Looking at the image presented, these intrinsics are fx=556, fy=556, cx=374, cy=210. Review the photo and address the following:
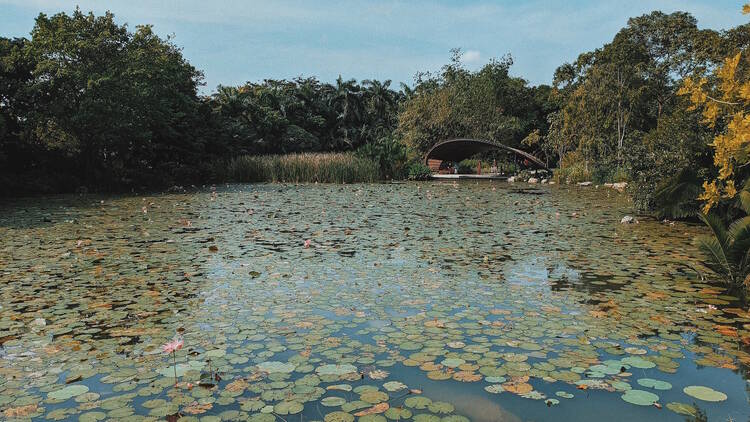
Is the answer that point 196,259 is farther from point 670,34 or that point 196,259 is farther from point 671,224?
point 670,34

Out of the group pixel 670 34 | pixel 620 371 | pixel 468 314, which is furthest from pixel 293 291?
pixel 670 34

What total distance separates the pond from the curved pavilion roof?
20871mm

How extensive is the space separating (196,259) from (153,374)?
360 centimetres

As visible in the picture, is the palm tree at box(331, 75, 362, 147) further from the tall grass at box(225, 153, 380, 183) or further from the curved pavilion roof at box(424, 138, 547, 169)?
the tall grass at box(225, 153, 380, 183)

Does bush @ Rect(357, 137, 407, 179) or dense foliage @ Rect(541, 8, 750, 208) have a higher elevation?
dense foliage @ Rect(541, 8, 750, 208)

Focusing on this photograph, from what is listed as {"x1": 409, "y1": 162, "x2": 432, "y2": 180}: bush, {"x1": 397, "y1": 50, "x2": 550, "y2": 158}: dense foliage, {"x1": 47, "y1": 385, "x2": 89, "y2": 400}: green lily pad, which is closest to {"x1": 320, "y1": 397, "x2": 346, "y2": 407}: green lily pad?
{"x1": 47, "y1": 385, "x2": 89, "y2": 400}: green lily pad

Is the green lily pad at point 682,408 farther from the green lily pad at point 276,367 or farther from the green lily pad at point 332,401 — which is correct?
the green lily pad at point 276,367

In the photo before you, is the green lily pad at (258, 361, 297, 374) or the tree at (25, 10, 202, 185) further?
the tree at (25, 10, 202, 185)

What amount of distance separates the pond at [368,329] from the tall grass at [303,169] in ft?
50.8

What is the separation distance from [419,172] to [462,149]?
17.7ft

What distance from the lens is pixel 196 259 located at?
673 cm

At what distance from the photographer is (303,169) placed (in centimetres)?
2411

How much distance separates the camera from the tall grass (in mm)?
23969

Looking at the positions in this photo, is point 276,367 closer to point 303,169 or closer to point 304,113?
point 303,169
